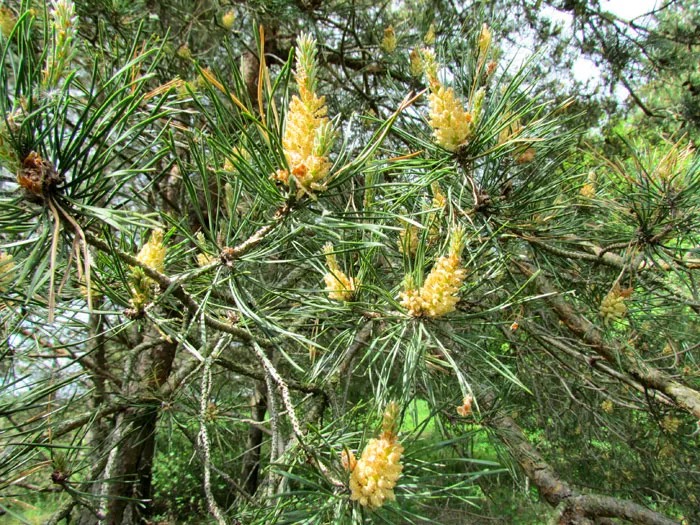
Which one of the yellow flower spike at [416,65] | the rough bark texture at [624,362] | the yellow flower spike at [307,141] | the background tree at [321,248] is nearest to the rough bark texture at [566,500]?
the background tree at [321,248]

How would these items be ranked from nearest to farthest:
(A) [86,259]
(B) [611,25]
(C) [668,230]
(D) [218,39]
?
(A) [86,259], (C) [668,230], (D) [218,39], (B) [611,25]

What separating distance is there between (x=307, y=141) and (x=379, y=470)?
1.26 ft

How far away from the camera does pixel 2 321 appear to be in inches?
25.0

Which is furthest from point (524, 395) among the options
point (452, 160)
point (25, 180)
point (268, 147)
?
point (25, 180)

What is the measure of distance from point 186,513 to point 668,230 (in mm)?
2804

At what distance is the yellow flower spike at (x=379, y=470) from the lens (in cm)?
49

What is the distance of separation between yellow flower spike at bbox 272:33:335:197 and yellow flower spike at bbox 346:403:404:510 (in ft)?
0.93

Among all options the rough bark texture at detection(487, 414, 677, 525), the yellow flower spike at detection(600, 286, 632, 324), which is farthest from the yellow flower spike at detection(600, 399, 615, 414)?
the yellow flower spike at detection(600, 286, 632, 324)

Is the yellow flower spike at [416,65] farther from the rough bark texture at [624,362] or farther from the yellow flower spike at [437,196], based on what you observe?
the rough bark texture at [624,362]

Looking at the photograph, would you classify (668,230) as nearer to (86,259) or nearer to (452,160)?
(452,160)

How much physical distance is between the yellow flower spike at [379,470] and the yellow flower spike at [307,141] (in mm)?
283

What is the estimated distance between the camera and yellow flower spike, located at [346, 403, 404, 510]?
0.49m

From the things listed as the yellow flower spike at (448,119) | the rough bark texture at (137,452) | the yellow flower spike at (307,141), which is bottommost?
the rough bark texture at (137,452)

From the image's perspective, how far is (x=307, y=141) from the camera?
0.44 m
